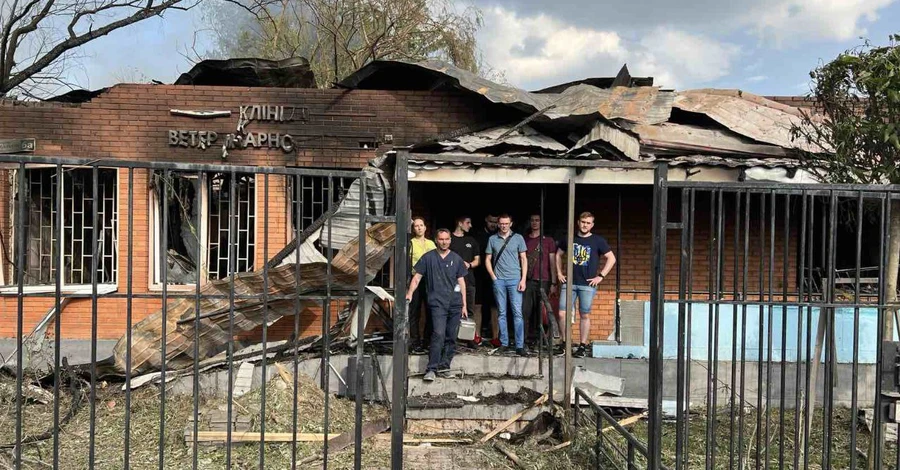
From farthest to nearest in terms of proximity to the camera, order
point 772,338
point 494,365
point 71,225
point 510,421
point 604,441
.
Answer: point 71,225
point 494,365
point 510,421
point 604,441
point 772,338

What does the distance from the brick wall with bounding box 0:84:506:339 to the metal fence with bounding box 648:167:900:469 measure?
13.5ft

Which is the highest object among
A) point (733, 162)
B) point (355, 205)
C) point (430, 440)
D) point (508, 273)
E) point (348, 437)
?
point (733, 162)

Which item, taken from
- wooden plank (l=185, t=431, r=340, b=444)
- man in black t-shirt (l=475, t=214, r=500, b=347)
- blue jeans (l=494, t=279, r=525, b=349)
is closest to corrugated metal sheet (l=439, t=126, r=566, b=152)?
man in black t-shirt (l=475, t=214, r=500, b=347)

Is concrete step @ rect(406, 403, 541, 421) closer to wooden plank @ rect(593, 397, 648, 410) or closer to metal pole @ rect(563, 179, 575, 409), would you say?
metal pole @ rect(563, 179, 575, 409)

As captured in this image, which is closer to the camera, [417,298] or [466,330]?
[466,330]

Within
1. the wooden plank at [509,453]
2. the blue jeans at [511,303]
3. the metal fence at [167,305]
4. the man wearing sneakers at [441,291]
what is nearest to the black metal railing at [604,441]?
the wooden plank at [509,453]

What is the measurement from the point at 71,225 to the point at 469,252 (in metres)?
5.64

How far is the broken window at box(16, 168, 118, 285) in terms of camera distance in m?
9.27

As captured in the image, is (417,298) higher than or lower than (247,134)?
lower

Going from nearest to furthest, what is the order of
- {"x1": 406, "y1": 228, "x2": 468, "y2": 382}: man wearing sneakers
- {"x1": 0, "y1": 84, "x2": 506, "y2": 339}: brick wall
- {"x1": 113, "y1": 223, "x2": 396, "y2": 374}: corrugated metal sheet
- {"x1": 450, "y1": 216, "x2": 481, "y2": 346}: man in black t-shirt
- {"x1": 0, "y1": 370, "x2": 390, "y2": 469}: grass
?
1. {"x1": 0, "y1": 370, "x2": 390, "y2": 469}: grass
2. {"x1": 406, "y1": 228, "x2": 468, "y2": 382}: man wearing sneakers
3. {"x1": 113, "y1": 223, "x2": 396, "y2": 374}: corrugated metal sheet
4. {"x1": 450, "y1": 216, "x2": 481, "y2": 346}: man in black t-shirt
5. {"x1": 0, "y1": 84, "x2": 506, "y2": 339}: brick wall

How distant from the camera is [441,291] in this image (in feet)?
24.1

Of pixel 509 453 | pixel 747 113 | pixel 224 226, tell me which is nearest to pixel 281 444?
pixel 509 453

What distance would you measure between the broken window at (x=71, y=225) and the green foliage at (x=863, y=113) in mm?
8657

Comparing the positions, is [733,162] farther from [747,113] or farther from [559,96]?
[559,96]
